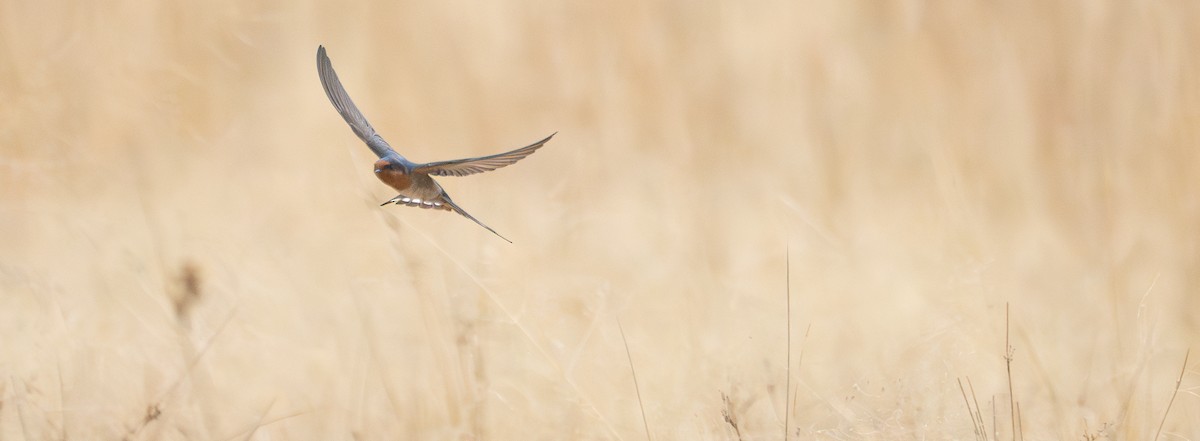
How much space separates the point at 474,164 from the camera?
93 cm

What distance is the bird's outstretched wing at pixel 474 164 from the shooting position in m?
0.85

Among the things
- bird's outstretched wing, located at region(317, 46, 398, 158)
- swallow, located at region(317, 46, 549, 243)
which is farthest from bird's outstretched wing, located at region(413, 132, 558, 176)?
bird's outstretched wing, located at region(317, 46, 398, 158)

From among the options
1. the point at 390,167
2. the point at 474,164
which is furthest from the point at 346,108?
the point at 474,164

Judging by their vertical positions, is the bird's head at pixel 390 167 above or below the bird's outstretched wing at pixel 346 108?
below

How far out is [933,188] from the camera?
5.88 ft

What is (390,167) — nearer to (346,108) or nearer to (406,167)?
(406,167)

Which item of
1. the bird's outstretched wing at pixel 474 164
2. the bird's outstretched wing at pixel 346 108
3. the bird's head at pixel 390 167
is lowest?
the bird's outstretched wing at pixel 474 164

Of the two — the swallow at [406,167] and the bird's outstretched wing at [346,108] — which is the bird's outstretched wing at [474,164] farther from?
the bird's outstretched wing at [346,108]

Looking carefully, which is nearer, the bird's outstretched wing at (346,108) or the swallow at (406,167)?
the swallow at (406,167)

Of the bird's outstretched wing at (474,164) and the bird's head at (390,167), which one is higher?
the bird's head at (390,167)

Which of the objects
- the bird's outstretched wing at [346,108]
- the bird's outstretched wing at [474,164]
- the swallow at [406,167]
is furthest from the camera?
the bird's outstretched wing at [346,108]

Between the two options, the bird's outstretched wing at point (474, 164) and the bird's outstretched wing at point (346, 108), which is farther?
the bird's outstretched wing at point (346, 108)

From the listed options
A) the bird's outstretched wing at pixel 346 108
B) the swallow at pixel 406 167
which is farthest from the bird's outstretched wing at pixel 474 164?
the bird's outstretched wing at pixel 346 108

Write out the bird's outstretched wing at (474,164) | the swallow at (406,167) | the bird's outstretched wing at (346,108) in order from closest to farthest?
the bird's outstretched wing at (474,164), the swallow at (406,167), the bird's outstretched wing at (346,108)
